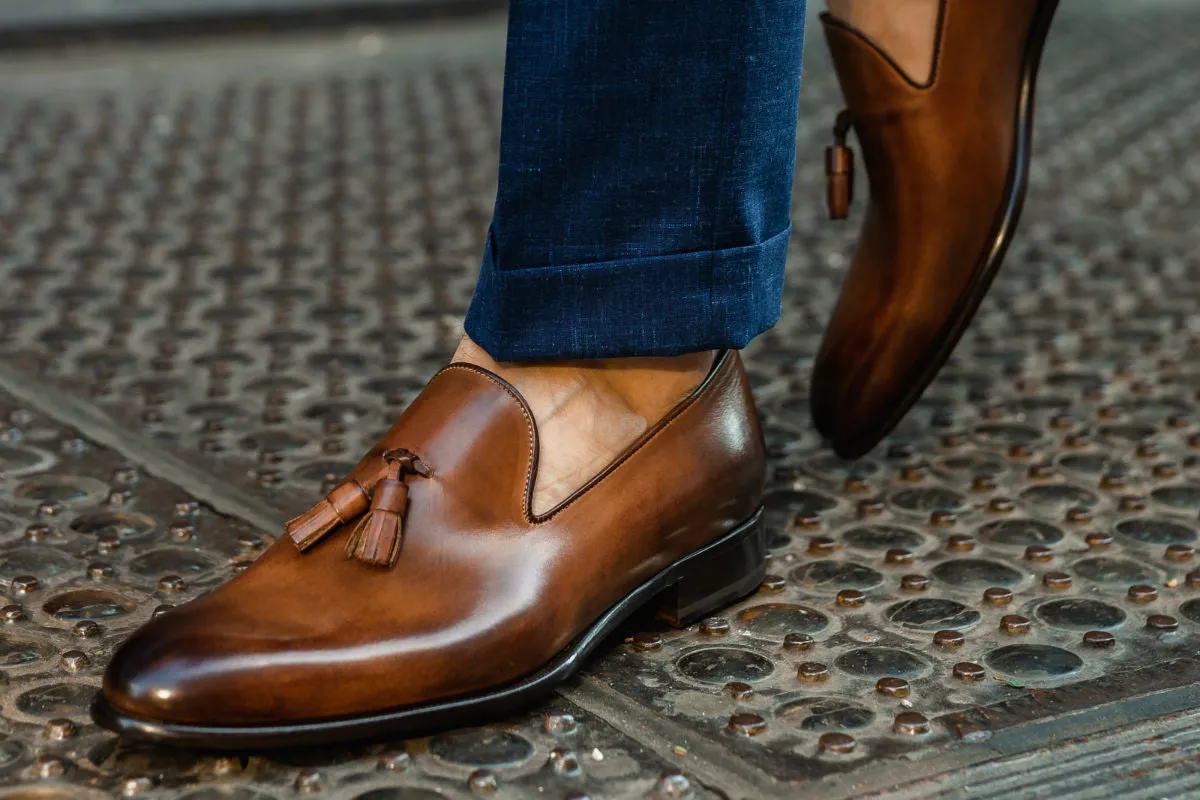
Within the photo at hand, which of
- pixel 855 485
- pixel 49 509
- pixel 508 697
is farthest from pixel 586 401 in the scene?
pixel 49 509

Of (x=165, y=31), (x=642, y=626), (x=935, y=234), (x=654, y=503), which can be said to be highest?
(x=165, y=31)

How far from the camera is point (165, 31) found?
325 cm

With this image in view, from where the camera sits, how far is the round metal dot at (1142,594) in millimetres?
1032

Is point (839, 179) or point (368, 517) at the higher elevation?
point (839, 179)

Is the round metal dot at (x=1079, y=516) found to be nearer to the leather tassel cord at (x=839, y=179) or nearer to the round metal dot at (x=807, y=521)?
the round metal dot at (x=807, y=521)

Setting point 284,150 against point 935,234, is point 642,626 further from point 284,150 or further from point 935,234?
point 284,150

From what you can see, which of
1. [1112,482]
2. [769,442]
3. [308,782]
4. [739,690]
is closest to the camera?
[308,782]

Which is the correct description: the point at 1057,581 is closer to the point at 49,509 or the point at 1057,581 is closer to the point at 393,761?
the point at 393,761

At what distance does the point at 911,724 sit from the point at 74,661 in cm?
52

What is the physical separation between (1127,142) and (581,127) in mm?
1981

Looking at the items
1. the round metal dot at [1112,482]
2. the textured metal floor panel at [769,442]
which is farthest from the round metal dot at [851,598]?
the round metal dot at [1112,482]

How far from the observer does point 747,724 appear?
0.85 m

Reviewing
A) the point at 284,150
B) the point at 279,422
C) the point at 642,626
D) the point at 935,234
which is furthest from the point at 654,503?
the point at 284,150

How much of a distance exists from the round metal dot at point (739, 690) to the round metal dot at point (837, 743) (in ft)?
0.21
